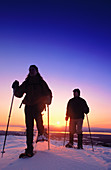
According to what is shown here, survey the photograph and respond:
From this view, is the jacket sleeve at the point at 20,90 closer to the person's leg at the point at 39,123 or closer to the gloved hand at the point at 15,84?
the gloved hand at the point at 15,84

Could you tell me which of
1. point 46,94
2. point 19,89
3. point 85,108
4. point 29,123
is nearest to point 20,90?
point 19,89

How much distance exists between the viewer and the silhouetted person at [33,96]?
375cm

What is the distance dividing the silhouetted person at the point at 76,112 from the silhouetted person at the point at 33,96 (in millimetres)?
3180

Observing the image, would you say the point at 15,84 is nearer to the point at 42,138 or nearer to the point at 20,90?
the point at 20,90

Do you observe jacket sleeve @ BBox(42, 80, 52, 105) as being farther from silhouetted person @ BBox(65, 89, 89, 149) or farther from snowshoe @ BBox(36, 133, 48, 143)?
silhouetted person @ BBox(65, 89, 89, 149)

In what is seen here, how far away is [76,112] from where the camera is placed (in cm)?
695

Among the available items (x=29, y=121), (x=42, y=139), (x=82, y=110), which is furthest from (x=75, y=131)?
(x=29, y=121)

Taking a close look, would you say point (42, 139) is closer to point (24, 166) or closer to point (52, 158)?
point (52, 158)

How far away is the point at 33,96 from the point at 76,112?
3.55 m

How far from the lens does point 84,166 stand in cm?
287

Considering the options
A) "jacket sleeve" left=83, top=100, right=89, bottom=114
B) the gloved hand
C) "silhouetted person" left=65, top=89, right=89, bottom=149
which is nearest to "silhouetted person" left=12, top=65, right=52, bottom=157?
the gloved hand

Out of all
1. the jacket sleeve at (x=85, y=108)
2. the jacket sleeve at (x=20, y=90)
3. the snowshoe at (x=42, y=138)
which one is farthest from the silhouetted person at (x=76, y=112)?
the jacket sleeve at (x=20, y=90)

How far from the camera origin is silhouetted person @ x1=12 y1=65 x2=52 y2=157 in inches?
148

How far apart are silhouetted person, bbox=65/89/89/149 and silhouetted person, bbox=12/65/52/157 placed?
Result: 3.18 metres
